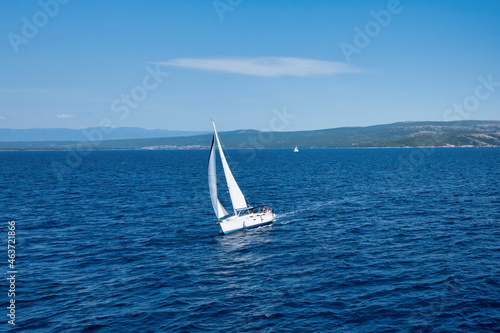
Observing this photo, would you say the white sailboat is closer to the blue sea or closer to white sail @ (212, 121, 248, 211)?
white sail @ (212, 121, 248, 211)

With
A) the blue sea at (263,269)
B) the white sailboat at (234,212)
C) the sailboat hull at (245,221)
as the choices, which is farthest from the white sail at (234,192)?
the blue sea at (263,269)

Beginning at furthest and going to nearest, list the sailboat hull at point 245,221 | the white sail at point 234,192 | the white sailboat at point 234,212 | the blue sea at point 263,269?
1. the white sail at point 234,192
2. the sailboat hull at point 245,221
3. the white sailboat at point 234,212
4. the blue sea at point 263,269

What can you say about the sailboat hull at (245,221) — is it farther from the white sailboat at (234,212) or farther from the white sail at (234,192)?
the white sail at (234,192)

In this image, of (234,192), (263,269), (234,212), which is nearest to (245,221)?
(234,212)

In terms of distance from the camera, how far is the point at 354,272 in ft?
104

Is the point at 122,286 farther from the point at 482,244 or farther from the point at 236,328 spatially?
the point at 482,244

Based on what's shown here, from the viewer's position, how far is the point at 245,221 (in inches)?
1875

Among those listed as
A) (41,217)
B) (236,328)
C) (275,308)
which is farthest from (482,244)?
(41,217)

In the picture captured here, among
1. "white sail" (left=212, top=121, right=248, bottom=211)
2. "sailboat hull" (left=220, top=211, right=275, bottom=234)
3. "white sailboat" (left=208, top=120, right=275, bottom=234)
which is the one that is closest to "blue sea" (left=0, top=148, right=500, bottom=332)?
"sailboat hull" (left=220, top=211, right=275, bottom=234)

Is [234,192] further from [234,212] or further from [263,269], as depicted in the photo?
[263,269]

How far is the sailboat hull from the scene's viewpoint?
45941 millimetres

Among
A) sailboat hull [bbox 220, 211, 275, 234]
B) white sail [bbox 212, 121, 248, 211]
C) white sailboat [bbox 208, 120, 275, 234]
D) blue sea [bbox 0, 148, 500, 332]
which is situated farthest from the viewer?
white sail [bbox 212, 121, 248, 211]

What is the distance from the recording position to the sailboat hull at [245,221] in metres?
45.9

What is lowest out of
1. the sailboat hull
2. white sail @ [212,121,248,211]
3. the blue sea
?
the blue sea
